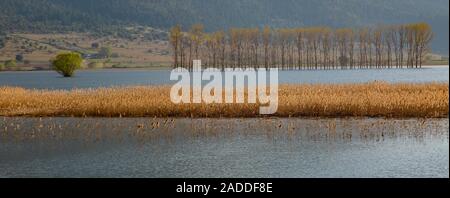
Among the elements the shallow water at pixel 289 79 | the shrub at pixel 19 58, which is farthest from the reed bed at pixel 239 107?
the shrub at pixel 19 58

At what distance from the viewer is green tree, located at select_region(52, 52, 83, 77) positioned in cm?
9757

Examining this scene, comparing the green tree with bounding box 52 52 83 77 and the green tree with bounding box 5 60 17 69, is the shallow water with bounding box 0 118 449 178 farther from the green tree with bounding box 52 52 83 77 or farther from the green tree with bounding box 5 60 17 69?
the green tree with bounding box 5 60 17 69

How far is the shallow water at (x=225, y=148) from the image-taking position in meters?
16.9

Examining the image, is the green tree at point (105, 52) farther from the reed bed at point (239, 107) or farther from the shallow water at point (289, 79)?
the reed bed at point (239, 107)

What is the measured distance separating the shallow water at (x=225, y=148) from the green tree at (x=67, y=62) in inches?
2775

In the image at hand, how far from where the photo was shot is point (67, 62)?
333 feet

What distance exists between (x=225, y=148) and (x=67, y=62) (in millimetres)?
84848

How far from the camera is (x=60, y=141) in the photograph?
74.2 feet

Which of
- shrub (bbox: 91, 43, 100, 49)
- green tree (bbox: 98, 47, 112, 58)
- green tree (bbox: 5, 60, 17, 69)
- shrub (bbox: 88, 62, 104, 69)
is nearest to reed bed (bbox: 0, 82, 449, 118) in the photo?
green tree (bbox: 5, 60, 17, 69)

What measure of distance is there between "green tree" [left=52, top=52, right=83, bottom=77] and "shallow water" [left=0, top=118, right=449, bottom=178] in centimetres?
7049

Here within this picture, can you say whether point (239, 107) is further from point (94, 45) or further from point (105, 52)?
point (94, 45)
